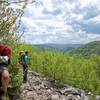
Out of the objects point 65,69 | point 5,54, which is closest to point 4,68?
point 5,54

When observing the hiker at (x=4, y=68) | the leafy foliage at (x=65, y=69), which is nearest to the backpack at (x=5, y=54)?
the hiker at (x=4, y=68)

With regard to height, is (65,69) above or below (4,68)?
below

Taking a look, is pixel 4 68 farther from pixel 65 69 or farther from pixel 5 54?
pixel 65 69

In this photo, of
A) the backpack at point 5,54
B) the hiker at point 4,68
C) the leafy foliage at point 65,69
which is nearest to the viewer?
the hiker at point 4,68

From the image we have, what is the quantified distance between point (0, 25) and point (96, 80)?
58.0m

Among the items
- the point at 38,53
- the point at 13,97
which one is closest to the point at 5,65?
the point at 13,97

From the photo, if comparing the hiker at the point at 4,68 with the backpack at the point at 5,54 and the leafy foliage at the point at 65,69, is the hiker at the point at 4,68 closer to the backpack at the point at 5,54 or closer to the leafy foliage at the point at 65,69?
the backpack at the point at 5,54

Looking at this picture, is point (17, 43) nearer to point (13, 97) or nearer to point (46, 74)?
point (13, 97)

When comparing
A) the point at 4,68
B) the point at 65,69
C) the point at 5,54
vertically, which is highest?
the point at 5,54

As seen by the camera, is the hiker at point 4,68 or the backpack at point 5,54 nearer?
the hiker at point 4,68

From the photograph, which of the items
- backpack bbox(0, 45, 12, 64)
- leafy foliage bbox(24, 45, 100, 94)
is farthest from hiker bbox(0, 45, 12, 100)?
leafy foliage bbox(24, 45, 100, 94)

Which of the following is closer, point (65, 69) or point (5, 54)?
point (5, 54)

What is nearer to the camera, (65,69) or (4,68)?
(4,68)

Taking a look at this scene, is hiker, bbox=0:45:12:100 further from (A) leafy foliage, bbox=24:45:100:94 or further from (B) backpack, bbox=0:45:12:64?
(A) leafy foliage, bbox=24:45:100:94
